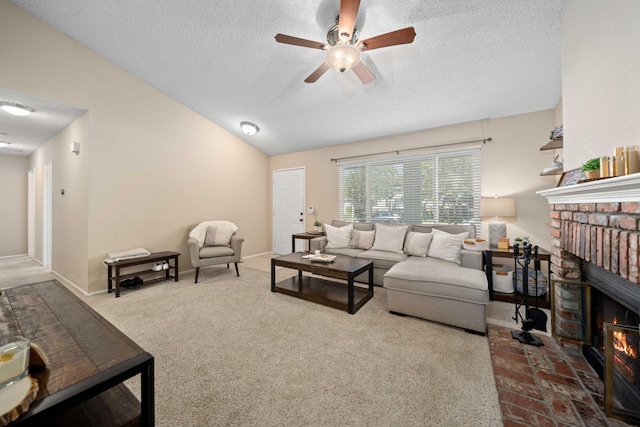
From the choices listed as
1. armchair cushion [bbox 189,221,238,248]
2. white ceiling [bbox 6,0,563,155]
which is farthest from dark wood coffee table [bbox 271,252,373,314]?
white ceiling [bbox 6,0,563,155]

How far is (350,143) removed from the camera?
16.5 feet

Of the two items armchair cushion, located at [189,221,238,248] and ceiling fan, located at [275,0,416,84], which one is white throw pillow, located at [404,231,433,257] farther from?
armchair cushion, located at [189,221,238,248]

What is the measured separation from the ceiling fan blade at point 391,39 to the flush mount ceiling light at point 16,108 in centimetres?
433

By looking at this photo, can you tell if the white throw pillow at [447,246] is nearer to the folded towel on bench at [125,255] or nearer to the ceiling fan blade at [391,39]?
the ceiling fan blade at [391,39]

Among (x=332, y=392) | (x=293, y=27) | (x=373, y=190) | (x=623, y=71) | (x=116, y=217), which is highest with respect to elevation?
(x=293, y=27)

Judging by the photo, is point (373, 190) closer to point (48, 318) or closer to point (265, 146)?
point (265, 146)

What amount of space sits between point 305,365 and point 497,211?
3.09 metres

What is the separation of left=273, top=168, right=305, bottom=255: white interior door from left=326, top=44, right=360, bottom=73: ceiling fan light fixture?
12.1 feet

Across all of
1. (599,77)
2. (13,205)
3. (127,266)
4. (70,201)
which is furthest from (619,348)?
(13,205)

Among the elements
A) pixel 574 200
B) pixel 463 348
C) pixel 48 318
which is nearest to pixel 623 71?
pixel 574 200

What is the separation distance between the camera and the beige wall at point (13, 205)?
221 inches

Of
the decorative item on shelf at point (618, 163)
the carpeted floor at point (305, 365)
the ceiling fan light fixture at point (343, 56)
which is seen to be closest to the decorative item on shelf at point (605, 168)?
the decorative item on shelf at point (618, 163)

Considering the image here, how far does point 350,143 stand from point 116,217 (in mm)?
4207

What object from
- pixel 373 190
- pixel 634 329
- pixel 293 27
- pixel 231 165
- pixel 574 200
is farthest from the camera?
pixel 231 165
